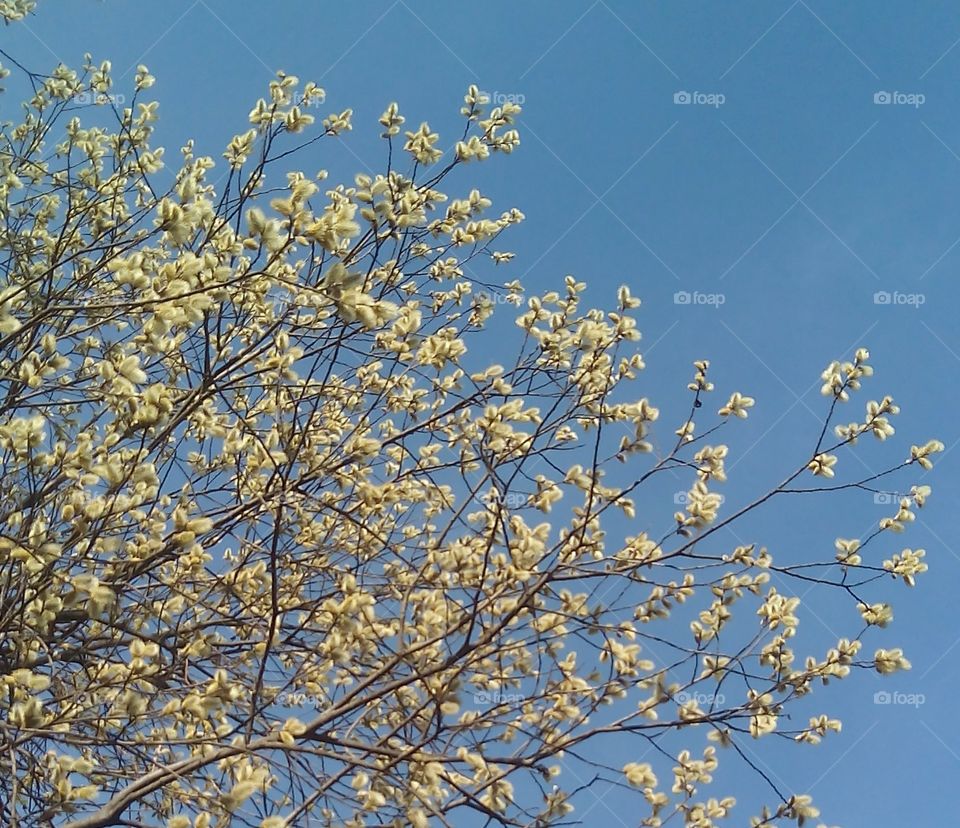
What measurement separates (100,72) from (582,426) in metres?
Answer: 3.70

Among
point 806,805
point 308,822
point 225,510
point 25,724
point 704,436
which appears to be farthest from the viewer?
point 225,510

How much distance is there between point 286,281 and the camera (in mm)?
2418

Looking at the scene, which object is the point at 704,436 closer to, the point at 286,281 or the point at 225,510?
the point at 286,281

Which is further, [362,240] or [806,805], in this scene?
[362,240]

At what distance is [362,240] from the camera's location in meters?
3.67

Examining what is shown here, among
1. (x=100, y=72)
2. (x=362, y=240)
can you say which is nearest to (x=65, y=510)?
(x=362, y=240)

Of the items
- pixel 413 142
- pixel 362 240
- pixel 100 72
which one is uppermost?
pixel 100 72

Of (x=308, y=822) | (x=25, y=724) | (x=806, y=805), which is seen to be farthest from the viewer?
(x=806, y=805)

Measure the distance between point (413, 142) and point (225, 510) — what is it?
198 cm

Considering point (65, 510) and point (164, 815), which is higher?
point (65, 510)

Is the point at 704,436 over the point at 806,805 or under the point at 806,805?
over

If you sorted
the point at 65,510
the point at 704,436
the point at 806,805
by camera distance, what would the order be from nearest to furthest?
the point at 65,510 < the point at 806,805 < the point at 704,436

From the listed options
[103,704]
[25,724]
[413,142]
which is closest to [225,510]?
[103,704]

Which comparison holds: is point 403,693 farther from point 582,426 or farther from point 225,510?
→ point 582,426
